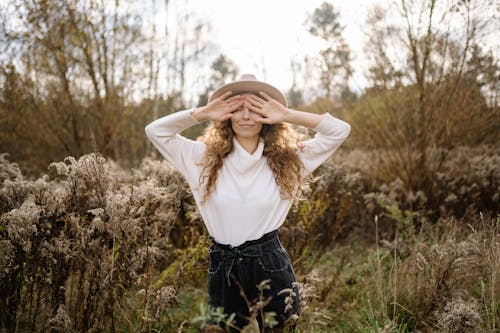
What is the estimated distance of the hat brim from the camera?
8.14 feet

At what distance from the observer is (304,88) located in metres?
10.7

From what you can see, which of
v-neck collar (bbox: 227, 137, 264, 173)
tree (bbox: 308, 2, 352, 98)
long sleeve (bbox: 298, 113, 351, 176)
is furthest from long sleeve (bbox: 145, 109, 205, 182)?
tree (bbox: 308, 2, 352, 98)

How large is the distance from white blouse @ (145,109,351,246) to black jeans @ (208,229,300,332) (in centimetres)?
7

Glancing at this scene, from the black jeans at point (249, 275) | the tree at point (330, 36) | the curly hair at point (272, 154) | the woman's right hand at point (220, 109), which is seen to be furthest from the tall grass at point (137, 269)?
the tree at point (330, 36)

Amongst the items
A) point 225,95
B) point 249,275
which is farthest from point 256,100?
point 249,275

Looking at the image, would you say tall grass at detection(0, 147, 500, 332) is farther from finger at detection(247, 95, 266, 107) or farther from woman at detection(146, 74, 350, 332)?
finger at detection(247, 95, 266, 107)

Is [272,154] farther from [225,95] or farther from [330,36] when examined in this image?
[330,36]

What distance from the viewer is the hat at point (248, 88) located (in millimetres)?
2477

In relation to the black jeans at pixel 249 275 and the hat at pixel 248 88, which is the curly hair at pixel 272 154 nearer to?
the hat at pixel 248 88

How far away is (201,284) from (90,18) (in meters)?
4.84

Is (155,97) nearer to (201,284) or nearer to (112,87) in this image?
(112,87)

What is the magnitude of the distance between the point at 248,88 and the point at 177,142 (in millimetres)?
555

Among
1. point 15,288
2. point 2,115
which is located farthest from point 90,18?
point 15,288

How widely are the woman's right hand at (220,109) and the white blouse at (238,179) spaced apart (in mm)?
60
